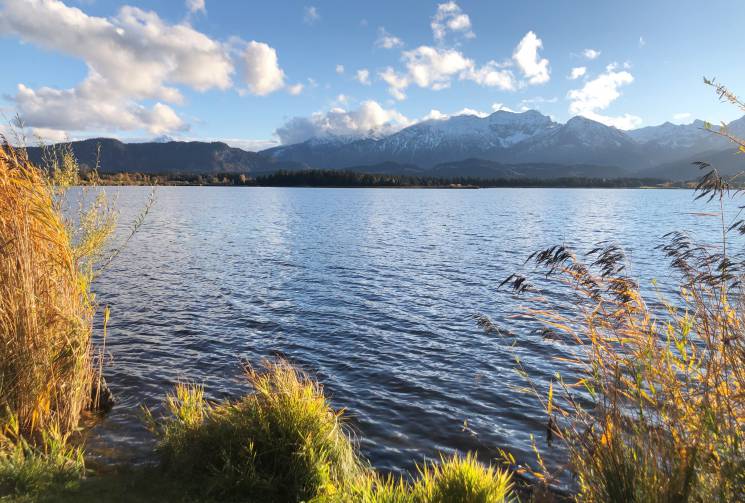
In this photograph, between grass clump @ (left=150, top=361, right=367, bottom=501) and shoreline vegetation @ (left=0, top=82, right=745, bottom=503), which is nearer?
shoreline vegetation @ (left=0, top=82, right=745, bottom=503)

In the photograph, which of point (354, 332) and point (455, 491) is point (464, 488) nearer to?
point (455, 491)

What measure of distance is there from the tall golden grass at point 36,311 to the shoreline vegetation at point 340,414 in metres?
0.03

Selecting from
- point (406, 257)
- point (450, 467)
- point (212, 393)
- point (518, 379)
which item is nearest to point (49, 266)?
point (212, 393)

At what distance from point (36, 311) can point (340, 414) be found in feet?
20.3

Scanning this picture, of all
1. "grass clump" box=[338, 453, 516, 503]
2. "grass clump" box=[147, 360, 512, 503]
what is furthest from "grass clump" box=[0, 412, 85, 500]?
"grass clump" box=[338, 453, 516, 503]

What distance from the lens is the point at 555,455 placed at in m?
10.6

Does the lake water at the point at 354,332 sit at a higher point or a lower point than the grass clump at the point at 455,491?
lower

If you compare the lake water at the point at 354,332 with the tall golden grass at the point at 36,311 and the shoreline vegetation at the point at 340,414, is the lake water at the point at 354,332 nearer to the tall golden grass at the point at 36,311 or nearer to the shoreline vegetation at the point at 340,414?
the shoreline vegetation at the point at 340,414

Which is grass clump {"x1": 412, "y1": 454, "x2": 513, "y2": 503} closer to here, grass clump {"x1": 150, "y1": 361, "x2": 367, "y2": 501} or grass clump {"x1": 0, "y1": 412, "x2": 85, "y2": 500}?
grass clump {"x1": 150, "y1": 361, "x2": 367, "y2": 501}

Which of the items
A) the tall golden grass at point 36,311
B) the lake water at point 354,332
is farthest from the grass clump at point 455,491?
the tall golden grass at point 36,311

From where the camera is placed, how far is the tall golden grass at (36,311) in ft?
27.8

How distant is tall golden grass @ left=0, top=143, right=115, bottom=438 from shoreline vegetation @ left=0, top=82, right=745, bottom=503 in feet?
0.09

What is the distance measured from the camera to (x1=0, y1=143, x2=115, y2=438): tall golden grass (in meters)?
8.48

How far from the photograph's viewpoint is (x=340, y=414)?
28.2ft
